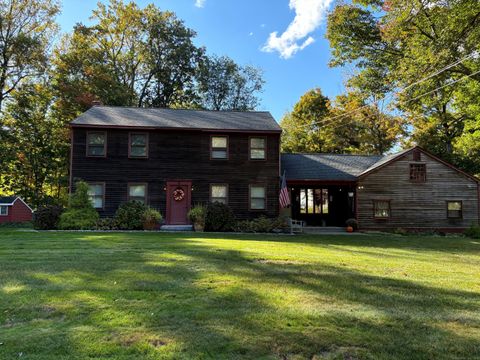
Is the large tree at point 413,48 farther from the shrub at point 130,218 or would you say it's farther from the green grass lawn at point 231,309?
the shrub at point 130,218

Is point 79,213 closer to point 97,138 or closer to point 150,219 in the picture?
point 150,219

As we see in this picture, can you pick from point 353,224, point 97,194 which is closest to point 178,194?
point 97,194

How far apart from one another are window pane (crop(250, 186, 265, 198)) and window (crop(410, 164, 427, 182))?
27.6 ft

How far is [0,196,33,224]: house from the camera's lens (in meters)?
24.5

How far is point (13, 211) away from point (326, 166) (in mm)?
20379

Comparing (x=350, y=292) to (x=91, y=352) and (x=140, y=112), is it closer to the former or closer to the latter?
(x=91, y=352)

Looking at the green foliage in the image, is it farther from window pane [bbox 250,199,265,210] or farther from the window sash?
the window sash

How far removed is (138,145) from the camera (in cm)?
1934

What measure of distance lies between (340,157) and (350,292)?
19560 mm

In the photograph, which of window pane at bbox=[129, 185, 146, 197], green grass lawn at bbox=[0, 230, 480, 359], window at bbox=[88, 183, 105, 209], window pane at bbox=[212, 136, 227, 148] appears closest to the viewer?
green grass lawn at bbox=[0, 230, 480, 359]

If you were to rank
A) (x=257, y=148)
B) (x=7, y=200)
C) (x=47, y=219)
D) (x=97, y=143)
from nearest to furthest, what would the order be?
(x=47, y=219) → (x=97, y=143) → (x=257, y=148) → (x=7, y=200)

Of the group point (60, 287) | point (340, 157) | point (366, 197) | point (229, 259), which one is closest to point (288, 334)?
point (60, 287)

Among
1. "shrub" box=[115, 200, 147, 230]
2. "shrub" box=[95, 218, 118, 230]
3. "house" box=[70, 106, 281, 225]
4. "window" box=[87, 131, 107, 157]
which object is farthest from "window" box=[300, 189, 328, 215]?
"window" box=[87, 131, 107, 157]

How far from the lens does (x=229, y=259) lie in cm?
813
